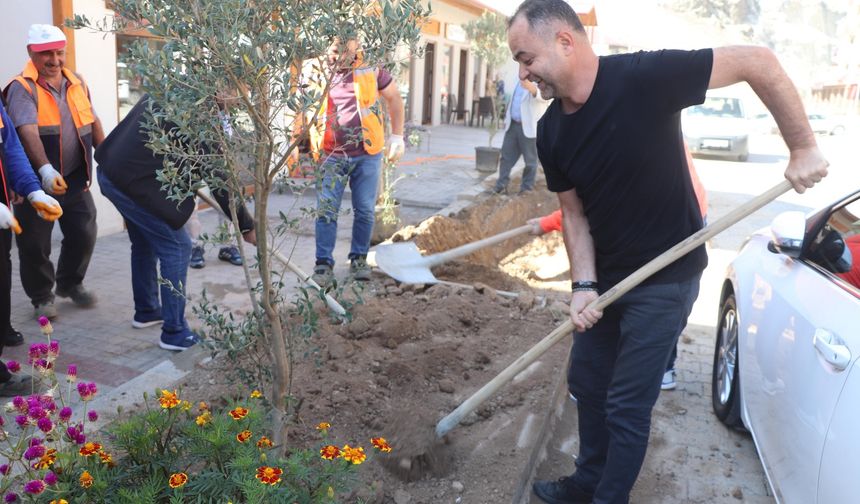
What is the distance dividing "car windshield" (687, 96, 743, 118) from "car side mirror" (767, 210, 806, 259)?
62.6 ft

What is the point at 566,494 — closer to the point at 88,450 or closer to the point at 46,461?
the point at 88,450

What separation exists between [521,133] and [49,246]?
6.30 meters

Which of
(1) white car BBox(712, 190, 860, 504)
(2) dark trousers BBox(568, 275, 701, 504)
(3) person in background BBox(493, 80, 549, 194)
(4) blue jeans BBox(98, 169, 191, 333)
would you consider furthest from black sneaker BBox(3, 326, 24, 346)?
(3) person in background BBox(493, 80, 549, 194)

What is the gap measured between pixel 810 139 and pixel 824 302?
0.67 m

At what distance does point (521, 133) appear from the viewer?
9953 mm

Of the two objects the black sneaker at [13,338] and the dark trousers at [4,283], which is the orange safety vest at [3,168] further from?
the black sneaker at [13,338]

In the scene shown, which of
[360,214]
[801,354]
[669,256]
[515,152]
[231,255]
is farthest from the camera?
[515,152]

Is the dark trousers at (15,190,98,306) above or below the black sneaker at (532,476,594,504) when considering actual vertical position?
above

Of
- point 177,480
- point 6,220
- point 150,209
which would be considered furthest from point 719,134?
point 177,480

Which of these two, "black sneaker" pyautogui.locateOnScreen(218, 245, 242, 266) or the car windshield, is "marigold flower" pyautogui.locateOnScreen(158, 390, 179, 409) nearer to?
"black sneaker" pyautogui.locateOnScreen(218, 245, 242, 266)

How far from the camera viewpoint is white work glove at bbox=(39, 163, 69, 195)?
188 inches

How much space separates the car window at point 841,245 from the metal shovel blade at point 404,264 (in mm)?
2681

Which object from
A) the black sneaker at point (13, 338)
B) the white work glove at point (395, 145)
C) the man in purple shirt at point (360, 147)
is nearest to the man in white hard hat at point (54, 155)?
the black sneaker at point (13, 338)

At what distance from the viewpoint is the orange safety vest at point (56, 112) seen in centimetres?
500
